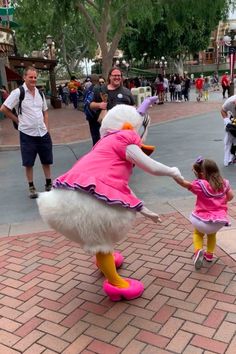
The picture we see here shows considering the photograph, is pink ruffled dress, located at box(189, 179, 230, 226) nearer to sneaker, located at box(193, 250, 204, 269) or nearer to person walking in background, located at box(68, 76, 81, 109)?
sneaker, located at box(193, 250, 204, 269)

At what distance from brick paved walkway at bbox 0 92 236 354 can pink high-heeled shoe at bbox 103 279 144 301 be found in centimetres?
5

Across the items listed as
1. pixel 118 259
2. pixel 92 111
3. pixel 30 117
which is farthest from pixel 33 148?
pixel 118 259

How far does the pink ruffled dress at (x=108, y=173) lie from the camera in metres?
2.77

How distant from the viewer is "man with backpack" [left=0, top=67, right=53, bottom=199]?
17.9 ft

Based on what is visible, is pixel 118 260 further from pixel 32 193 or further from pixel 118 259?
pixel 32 193

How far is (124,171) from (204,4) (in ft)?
51.3

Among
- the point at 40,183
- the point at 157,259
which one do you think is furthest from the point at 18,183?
the point at 157,259

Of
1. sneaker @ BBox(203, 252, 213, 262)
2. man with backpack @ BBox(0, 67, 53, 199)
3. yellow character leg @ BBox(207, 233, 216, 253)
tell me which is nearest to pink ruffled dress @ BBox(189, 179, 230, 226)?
yellow character leg @ BBox(207, 233, 216, 253)

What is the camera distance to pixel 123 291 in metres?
3.06

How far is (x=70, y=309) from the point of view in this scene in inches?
121

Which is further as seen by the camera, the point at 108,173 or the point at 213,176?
the point at 213,176

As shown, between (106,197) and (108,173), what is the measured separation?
196mm

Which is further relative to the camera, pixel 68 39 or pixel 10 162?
pixel 68 39

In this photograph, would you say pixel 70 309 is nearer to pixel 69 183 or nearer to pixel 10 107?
pixel 69 183
